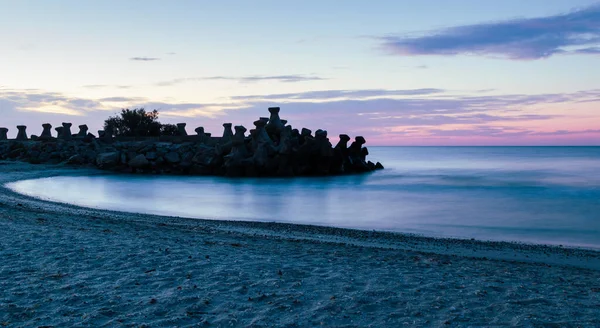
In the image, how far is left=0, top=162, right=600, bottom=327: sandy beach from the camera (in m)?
5.43

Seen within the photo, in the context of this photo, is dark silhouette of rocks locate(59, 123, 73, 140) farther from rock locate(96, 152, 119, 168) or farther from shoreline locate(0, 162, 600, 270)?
shoreline locate(0, 162, 600, 270)

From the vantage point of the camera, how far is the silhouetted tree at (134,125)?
54.5 metres

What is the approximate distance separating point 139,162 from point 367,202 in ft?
64.0

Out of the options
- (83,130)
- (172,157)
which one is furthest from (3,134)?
(172,157)

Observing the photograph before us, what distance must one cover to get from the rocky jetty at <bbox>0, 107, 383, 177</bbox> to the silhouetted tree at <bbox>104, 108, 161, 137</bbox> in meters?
10.4

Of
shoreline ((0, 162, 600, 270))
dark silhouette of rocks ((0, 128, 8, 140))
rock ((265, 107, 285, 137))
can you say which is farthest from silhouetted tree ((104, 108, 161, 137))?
shoreline ((0, 162, 600, 270))

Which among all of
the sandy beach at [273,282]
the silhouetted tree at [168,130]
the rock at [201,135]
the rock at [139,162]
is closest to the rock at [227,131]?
the rock at [201,135]

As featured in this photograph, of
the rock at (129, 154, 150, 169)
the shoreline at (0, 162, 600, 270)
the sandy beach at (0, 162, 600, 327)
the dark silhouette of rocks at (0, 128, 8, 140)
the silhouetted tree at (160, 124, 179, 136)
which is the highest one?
the silhouetted tree at (160, 124, 179, 136)

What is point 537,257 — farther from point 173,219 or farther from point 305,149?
point 305,149

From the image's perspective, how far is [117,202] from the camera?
70.4ft

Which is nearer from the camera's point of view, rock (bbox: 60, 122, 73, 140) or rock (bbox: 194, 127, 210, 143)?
rock (bbox: 194, 127, 210, 143)

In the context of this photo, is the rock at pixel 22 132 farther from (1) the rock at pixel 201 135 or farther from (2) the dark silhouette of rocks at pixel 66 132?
(1) the rock at pixel 201 135

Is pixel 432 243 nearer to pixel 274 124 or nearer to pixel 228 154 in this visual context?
pixel 228 154

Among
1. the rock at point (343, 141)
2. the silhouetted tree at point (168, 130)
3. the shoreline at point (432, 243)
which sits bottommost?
the shoreline at point (432, 243)
